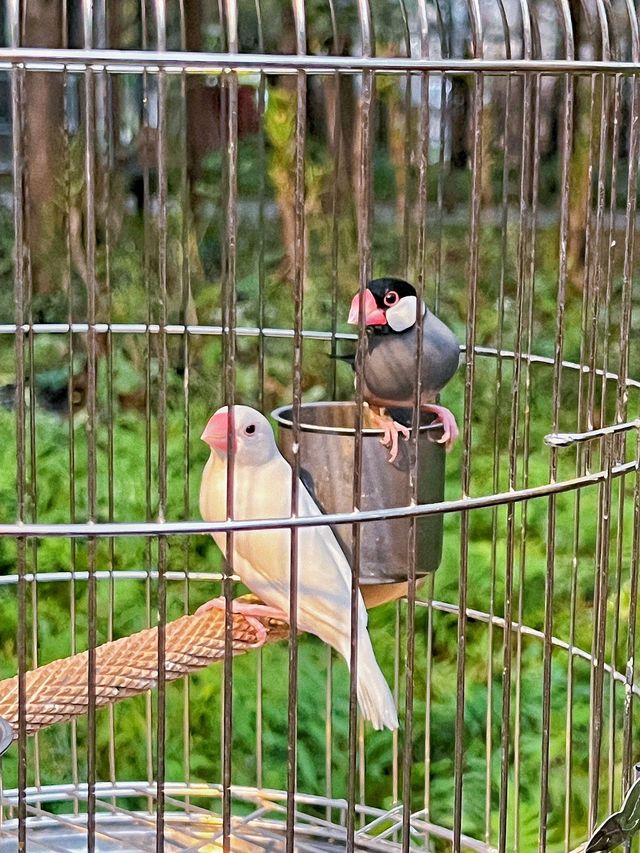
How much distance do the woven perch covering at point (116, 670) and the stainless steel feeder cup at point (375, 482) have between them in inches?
5.0

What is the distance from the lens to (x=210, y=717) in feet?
6.38

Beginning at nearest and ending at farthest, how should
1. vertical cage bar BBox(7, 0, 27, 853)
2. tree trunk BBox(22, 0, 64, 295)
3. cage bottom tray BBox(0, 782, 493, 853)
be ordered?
vertical cage bar BBox(7, 0, 27, 853)
cage bottom tray BBox(0, 782, 493, 853)
tree trunk BBox(22, 0, 64, 295)

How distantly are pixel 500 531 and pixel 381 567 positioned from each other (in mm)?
1000

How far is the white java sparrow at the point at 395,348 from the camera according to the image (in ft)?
3.53

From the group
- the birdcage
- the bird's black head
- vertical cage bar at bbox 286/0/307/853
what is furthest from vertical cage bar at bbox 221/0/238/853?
the birdcage

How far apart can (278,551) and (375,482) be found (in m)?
0.10

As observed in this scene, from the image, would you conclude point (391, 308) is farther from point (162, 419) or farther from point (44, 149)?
point (44, 149)

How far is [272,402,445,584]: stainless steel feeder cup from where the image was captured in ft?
3.40

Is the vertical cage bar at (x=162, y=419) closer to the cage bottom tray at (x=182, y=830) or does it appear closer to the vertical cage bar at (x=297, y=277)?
the vertical cage bar at (x=297, y=277)

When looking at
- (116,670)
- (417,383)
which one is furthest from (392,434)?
(116,670)

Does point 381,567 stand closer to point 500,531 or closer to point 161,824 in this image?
point 161,824

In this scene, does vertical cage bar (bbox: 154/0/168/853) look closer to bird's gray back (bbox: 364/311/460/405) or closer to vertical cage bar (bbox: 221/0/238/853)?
vertical cage bar (bbox: 221/0/238/853)

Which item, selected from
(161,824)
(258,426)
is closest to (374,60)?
(258,426)

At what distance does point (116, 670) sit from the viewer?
3.37 feet
